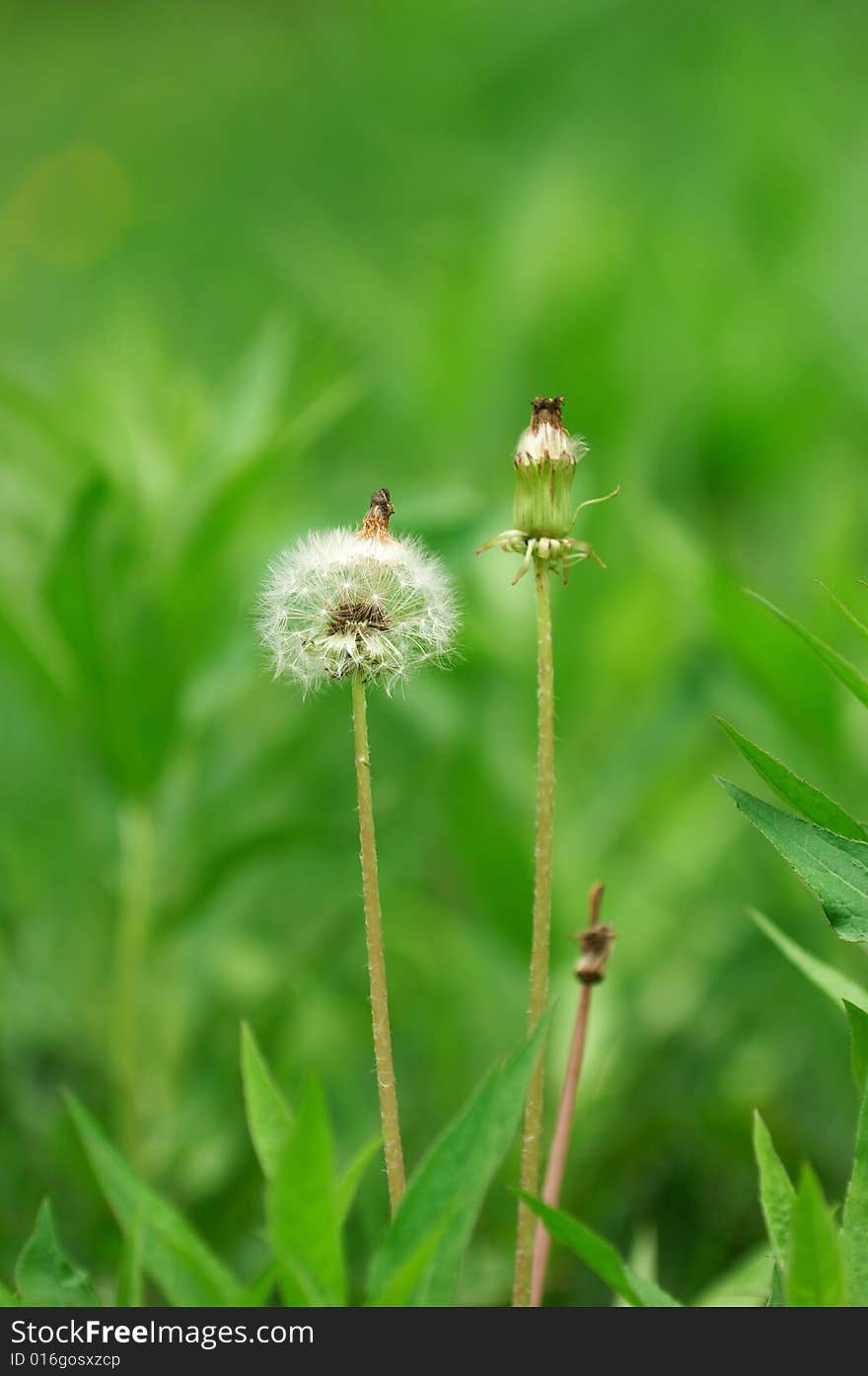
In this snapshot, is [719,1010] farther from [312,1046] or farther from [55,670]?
[55,670]

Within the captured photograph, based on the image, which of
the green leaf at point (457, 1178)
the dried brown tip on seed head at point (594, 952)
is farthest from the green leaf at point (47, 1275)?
the dried brown tip on seed head at point (594, 952)

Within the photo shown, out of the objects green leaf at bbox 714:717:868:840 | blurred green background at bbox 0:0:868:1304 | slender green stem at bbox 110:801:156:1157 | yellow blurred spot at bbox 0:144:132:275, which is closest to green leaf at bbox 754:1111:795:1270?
green leaf at bbox 714:717:868:840

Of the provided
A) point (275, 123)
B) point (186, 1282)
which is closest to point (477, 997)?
point (186, 1282)

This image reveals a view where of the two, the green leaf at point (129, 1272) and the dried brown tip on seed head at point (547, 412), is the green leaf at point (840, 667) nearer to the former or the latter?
the dried brown tip on seed head at point (547, 412)

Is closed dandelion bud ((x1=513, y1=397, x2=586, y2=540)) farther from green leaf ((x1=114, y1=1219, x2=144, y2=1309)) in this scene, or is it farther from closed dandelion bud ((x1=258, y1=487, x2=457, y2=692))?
green leaf ((x1=114, y1=1219, x2=144, y2=1309))

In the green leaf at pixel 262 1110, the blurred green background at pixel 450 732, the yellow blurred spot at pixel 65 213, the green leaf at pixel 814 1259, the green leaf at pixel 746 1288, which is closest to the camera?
the green leaf at pixel 814 1259
